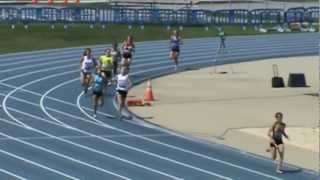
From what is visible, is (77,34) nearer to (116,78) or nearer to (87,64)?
(87,64)

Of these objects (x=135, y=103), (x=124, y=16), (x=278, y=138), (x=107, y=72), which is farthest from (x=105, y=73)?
(x=124, y=16)

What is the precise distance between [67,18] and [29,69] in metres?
22.1

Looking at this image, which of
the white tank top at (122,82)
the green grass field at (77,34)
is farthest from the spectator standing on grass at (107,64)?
the green grass field at (77,34)

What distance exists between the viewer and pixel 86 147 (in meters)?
19.2

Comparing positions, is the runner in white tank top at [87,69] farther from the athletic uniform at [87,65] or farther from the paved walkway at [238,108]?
the paved walkway at [238,108]

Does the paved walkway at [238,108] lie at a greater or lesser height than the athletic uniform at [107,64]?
lesser

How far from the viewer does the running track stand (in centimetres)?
1680

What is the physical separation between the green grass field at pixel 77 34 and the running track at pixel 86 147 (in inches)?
530

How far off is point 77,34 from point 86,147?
3210cm

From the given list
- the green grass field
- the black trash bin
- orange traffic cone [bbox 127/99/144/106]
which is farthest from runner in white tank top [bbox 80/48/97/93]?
the green grass field

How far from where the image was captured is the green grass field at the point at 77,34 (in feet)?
149

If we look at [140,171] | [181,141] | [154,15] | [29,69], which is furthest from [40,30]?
[140,171]

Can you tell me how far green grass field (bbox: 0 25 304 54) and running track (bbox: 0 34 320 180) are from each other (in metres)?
13.5

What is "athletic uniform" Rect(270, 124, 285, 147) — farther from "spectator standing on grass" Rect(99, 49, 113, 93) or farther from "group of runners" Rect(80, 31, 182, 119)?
"spectator standing on grass" Rect(99, 49, 113, 93)
